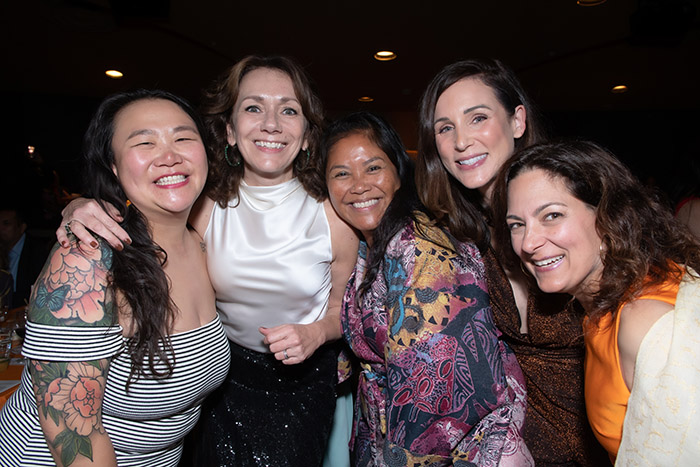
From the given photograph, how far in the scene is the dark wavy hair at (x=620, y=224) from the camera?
127 cm

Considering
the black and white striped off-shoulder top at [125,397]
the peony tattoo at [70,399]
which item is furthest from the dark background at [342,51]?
the peony tattoo at [70,399]

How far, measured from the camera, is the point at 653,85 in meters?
6.60

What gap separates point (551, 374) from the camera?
1.71 metres

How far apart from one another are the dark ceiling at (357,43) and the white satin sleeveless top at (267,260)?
259 centimetres

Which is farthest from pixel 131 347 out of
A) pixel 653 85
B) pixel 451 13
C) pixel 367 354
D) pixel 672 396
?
pixel 653 85

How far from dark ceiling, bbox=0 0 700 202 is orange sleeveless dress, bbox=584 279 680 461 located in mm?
3468

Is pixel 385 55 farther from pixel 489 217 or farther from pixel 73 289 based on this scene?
pixel 73 289

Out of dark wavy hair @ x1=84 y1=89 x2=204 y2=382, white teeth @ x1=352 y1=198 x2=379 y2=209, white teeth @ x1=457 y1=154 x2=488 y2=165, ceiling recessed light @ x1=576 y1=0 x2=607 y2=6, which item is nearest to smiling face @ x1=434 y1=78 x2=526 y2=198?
white teeth @ x1=457 y1=154 x2=488 y2=165

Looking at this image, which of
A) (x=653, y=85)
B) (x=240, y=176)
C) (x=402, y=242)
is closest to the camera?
(x=402, y=242)

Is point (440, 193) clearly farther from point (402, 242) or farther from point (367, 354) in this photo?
point (367, 354)

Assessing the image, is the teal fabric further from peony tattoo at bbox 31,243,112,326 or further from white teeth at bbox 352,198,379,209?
peony tattoo at bbox 31,243,112,326

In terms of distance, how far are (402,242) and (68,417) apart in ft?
3.53

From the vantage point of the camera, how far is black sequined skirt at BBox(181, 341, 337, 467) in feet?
6.68

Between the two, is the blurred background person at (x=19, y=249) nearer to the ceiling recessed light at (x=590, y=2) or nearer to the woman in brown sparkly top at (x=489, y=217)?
→ the woman in brown sparkly top at (x=489, y=217)
